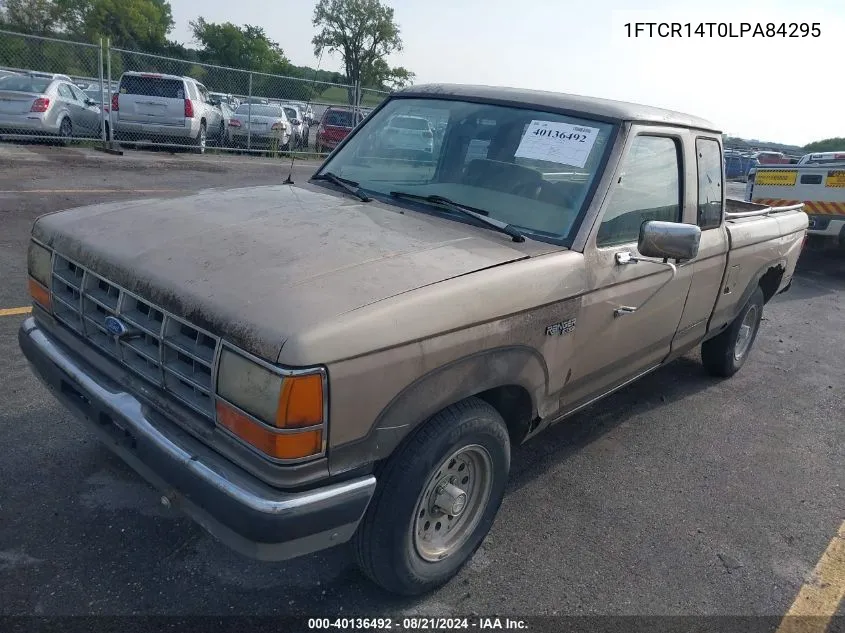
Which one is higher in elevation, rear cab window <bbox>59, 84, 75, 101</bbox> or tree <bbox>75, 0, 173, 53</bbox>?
tree <bbox>75, 0, 173, 53</bbox>

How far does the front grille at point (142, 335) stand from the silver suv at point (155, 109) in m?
13.9

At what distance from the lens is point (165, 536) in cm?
290

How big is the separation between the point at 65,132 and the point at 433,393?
15.0 metres

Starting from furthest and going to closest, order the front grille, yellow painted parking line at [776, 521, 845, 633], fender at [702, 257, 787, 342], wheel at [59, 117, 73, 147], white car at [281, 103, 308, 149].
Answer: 1. white car at [281, 103, 308, 149]
2. wheel at [59, 117, 73, 147]
3. fender at [702, 257, 787, 342]
4. yellow painted parking line at [776, 521, 845, 633]
5. the front grille

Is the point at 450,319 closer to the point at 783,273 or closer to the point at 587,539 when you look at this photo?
the point at 587,539

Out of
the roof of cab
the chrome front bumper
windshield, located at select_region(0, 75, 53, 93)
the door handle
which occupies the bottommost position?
the chrome front bumper

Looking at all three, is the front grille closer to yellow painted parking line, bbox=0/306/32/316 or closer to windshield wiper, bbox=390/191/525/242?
windshield wiper, bbox=390/191/525/242

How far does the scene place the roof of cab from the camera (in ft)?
11.0

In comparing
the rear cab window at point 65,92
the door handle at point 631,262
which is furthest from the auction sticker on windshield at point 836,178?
the rear cab window at point 65,92

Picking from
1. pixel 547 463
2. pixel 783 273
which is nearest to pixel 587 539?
pixel 547 463

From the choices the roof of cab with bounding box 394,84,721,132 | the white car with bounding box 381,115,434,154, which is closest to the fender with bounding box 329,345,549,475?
the roof of cab with bounding box 394,84,721,132

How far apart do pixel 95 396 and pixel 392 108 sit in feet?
7.88

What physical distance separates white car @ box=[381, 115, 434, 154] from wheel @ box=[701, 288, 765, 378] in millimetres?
2819

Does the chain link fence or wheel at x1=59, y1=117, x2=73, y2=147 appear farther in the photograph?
wheel at x1=59, y1=117, x2=73, y2=147
